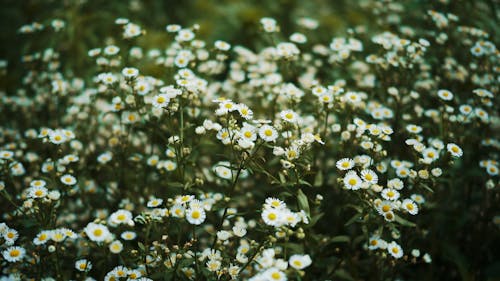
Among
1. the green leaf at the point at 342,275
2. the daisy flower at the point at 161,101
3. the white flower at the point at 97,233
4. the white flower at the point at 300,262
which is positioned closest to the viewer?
the white flower at the point at 300,262

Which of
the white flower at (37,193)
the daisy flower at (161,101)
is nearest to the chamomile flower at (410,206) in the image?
the daisy flower at (161,101)

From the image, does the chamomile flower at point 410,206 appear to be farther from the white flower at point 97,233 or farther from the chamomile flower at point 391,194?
the white flower at point 97,233

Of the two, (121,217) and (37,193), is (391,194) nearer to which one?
(121,217)

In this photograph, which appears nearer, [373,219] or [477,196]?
[373,219]

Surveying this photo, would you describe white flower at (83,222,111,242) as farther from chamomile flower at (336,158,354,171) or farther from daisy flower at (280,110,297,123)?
chamomile flower at (336,158,354,171)

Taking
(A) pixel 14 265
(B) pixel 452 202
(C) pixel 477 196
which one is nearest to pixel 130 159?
(A) pixel 14 265

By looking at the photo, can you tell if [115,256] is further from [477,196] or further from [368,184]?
[477,196]

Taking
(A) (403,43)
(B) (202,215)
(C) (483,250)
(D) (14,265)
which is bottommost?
(C) (483,250)

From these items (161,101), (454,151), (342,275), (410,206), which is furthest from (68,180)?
(454,151)

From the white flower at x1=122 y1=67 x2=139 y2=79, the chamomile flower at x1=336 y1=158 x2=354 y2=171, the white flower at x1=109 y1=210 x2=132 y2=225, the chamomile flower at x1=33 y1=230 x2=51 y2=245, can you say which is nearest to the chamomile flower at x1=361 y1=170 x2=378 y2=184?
the chamomile flower at x1=336 y1=158 x2=354 y2=171
